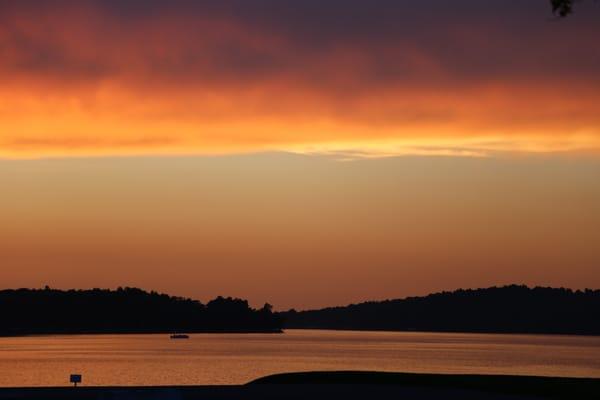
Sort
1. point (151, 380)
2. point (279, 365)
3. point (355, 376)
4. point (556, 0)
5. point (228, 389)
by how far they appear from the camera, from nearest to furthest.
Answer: point (556, 0) < point (228, 389) < point (355, 376) < point (151, 380) < point (279, 365)

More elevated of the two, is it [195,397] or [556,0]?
[556,0]

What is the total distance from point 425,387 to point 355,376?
11.2 feet

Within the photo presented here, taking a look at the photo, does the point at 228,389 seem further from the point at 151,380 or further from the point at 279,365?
the point at 279,365

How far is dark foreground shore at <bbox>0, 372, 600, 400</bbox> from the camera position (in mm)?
33312

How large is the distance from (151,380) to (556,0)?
91.8 meters

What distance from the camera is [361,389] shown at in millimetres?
35250

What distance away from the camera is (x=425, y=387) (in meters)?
36.3

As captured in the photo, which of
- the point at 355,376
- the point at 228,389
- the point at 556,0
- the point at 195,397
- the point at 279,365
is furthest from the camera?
the point at 279,365

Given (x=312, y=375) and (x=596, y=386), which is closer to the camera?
(x=596, y=386)

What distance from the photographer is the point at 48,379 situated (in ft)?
381

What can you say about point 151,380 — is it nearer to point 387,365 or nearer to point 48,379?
point 48,379

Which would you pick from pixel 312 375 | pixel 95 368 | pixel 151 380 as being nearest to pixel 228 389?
pixel 312 375

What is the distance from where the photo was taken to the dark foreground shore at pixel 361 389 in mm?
33312

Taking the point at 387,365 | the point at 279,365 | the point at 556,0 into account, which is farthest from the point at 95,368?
the point at 556,0
